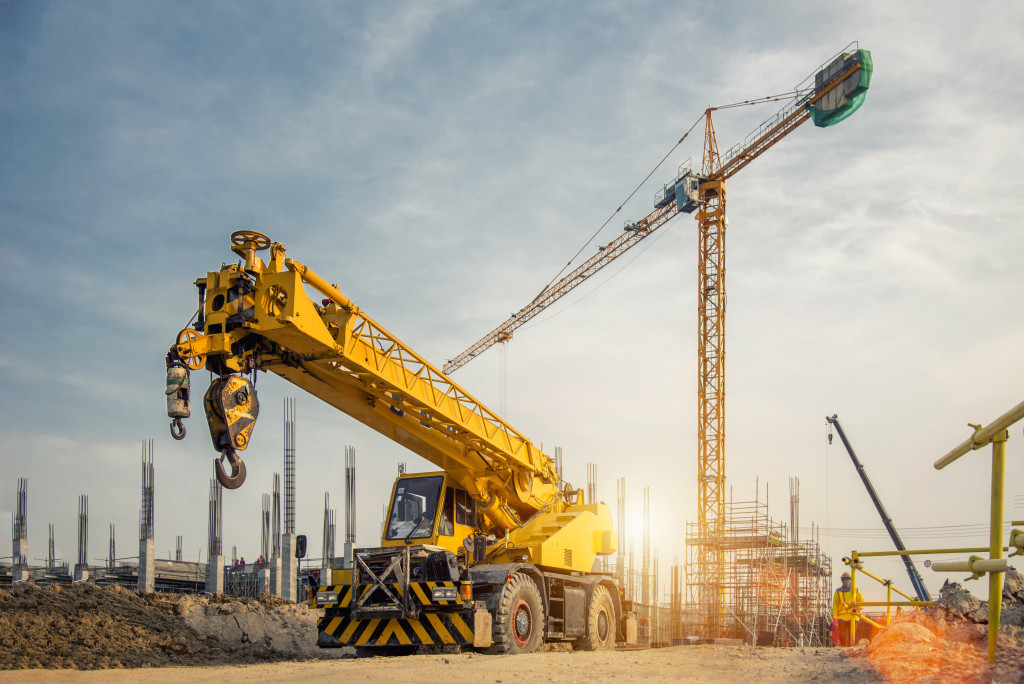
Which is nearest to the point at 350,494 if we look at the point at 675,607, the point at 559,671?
the point at 675,607

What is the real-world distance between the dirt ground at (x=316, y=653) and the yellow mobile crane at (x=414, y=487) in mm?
929

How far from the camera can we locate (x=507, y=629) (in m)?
12.6

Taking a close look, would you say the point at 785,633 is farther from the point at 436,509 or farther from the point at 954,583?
the point at 954,583

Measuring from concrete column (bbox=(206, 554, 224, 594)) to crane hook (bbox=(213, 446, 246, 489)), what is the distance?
65.9 ft

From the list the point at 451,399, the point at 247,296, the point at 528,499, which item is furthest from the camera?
the point at 528,499

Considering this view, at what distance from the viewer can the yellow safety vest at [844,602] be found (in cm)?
1151

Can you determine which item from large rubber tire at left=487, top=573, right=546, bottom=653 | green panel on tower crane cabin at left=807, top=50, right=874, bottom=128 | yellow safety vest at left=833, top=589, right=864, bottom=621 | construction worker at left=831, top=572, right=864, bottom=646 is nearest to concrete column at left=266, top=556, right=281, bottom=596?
large rubber tire at left=487, top=573, right=546, bottom=653

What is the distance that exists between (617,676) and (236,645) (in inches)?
432

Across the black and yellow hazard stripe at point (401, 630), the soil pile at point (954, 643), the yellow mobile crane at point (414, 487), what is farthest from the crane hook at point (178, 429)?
the soil pile at point (954, 643)

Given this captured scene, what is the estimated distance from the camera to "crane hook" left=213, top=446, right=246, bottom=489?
10.1m

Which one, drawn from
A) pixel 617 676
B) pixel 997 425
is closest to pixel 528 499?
pixel 617 676

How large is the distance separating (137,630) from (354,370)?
680 cm

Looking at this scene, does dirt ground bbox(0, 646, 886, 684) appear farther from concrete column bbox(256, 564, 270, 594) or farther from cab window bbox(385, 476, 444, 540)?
concrete column bbox(256, 564, 270, 594)

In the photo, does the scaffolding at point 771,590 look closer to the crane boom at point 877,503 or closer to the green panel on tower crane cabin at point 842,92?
the crane boom at point 877,503
